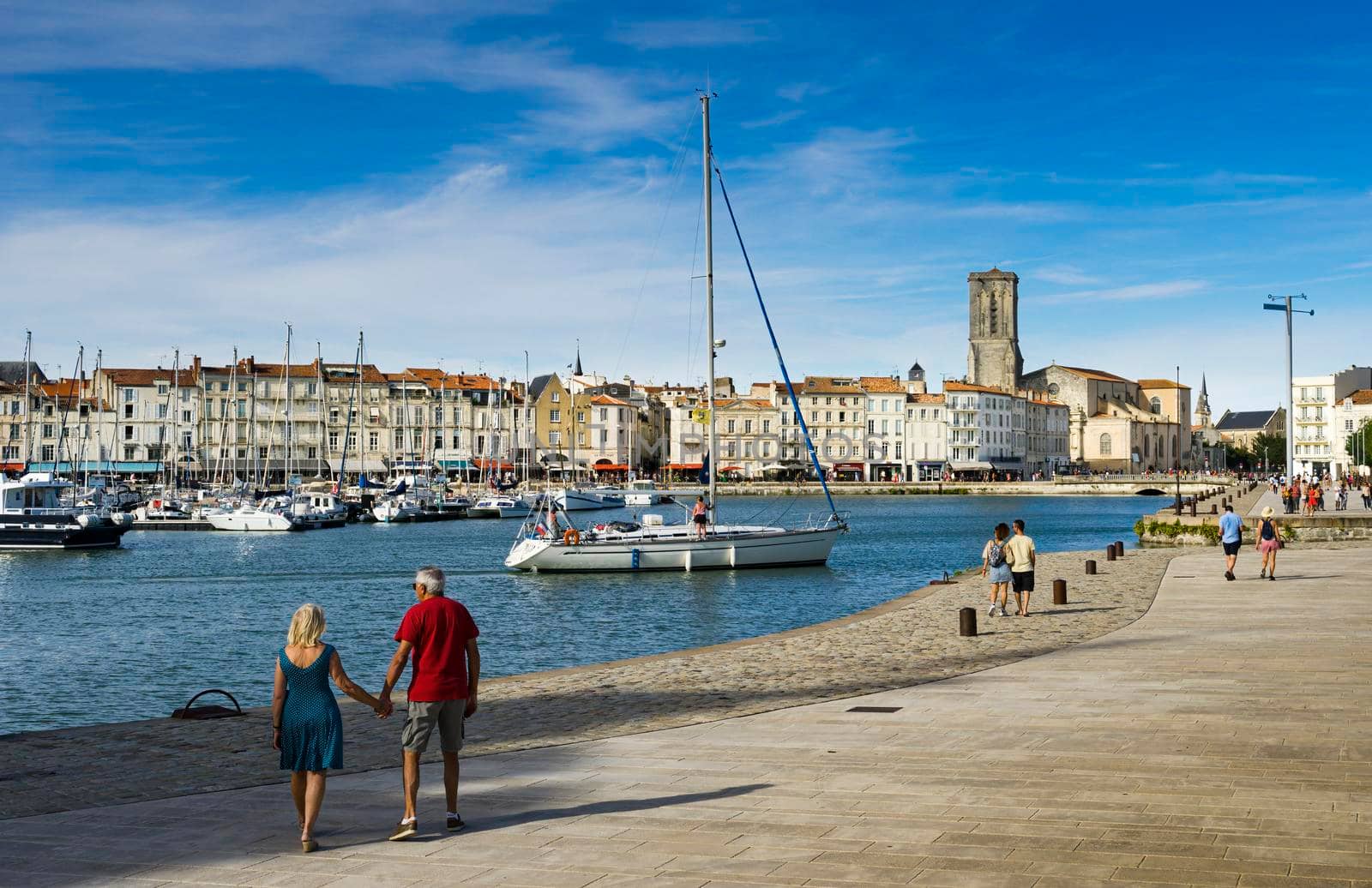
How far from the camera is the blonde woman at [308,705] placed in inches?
310

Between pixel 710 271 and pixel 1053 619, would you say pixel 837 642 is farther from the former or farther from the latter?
pixel 710 271

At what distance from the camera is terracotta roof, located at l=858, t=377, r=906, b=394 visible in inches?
5851

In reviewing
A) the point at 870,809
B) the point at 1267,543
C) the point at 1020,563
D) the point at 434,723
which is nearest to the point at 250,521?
the point at 1267,543

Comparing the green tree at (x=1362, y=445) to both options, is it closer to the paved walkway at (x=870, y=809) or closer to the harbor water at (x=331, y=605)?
the harbor water at (x=331, y=605)

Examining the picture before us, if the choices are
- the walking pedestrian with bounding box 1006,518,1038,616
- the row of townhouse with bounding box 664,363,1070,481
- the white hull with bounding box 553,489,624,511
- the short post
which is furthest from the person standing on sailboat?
the row of townhouse with bounding box 664,363,1070,481

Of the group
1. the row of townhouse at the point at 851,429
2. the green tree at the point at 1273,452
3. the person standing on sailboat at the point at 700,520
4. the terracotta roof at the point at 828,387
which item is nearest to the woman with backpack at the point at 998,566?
the person standing on sailboat at the point at 700,520

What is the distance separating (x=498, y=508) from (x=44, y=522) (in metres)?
38.5

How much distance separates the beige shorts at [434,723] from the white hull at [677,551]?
32.6 metres

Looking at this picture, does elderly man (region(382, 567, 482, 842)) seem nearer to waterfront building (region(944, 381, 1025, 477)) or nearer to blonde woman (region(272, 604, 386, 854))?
blonde woman (region(272, 604, 386, 854))

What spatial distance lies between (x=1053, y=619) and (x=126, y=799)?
51.1 ft

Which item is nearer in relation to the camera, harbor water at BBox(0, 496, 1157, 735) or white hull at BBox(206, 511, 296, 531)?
harbor water at BBox(0, 496, 1157, 735)

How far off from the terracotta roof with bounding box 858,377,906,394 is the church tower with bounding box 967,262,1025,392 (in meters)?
32.3

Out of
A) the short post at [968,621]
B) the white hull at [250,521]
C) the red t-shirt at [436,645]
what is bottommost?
the white hull at [250,521]

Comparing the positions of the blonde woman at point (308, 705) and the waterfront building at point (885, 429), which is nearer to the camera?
the blonde woman at point (308, 705)
